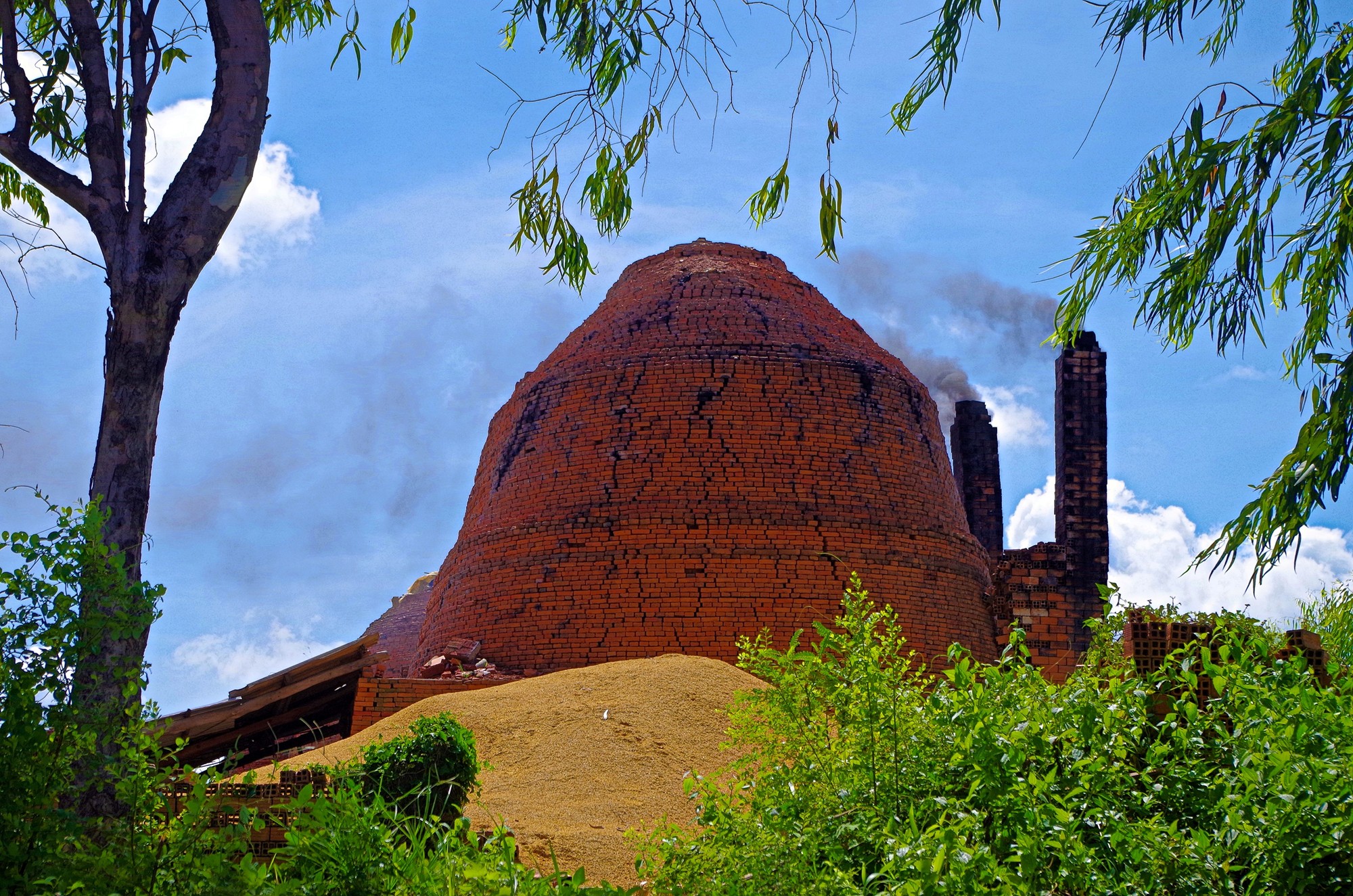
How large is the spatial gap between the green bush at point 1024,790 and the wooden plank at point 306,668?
867cm

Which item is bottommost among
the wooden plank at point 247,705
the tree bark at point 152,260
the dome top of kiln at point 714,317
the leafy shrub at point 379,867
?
the leafy shrub at point 379,867

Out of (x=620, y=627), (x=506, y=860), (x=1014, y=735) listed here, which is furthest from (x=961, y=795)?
(x=620, y=627)

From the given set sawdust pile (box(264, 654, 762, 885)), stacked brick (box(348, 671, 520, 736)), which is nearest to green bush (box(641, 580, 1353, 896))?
sawdust pile (box(264, 654, 762, 885))

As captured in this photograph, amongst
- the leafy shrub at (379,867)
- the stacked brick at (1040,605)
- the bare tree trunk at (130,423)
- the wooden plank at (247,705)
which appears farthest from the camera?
the stacked brick at (1040,605)

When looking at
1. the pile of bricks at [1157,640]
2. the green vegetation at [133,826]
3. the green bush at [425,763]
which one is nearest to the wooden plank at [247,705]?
the green bush at [425,763]

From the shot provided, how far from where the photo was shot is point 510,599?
15352 millimetres

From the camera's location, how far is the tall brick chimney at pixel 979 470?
22.4 metres

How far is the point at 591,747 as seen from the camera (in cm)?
1155

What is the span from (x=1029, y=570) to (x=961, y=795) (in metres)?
11.7

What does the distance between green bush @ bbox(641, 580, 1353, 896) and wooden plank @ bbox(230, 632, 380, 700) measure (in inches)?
341

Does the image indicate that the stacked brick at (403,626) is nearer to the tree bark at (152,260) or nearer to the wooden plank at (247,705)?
the wooden plank at (247,705)

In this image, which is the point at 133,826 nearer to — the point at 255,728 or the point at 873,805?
the point at 873,805

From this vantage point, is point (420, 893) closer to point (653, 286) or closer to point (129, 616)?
point (129, 616)

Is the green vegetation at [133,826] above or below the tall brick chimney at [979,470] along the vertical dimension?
below
